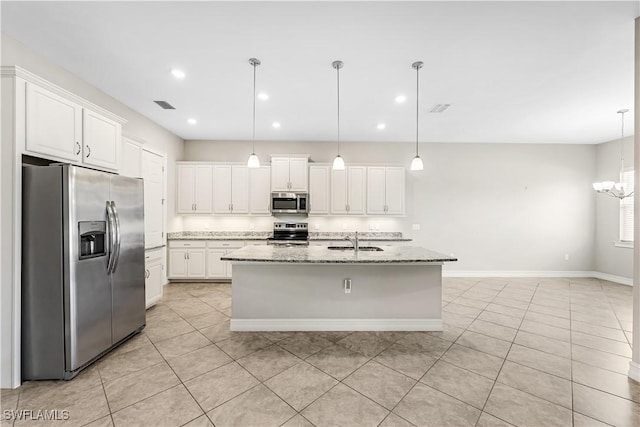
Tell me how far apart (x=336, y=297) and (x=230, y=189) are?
3.48 m

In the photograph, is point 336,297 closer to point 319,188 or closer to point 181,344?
point 181,344

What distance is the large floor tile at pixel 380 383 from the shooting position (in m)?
2.01

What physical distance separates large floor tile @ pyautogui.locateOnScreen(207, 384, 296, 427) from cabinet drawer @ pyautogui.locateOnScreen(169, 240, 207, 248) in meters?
3.72

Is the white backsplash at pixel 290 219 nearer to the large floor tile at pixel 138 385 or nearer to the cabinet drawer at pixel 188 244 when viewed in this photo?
the cabinet drawer at pixel 188 244

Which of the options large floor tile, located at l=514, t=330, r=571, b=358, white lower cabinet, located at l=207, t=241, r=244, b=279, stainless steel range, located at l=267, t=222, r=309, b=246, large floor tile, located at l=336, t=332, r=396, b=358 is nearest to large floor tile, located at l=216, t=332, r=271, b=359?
large floor tile, located at l=336, t=332, r=396, b=358

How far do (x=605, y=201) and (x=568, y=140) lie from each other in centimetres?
159

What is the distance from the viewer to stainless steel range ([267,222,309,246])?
18.0 feet

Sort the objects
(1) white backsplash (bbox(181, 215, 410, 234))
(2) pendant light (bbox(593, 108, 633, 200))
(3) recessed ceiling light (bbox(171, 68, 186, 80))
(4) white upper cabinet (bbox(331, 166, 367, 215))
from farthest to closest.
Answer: (1) white backsplash (bbox(181, 215, 410, 234)) → (4) white upper cabinet (bbox(331, 166, 367, 215)) → (2) pendant light (bbox(593, 108, 633, 200)) → (3) recessed ceiling light (bbox(171, 68, 186, 80))

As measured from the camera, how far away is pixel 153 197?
4.29m

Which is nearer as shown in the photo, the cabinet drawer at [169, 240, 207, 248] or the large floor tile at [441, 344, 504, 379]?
the large floor tile at [441, 344, 504, 379]

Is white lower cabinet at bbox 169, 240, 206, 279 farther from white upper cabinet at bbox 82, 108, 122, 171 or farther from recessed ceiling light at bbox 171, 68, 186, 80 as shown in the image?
recessed ceiling light at bbox 171, 68, 186, 80

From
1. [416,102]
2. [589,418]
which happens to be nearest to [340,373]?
[589,418]

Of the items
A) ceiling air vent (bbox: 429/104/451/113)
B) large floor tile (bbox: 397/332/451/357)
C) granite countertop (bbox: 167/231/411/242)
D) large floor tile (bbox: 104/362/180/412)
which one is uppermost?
ceiling air vent (bbox: 429/104/451/113)

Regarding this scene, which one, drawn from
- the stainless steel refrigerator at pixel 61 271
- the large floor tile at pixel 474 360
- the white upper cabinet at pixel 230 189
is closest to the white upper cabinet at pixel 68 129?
the stainless steel refrigerator at pixel 61 271
